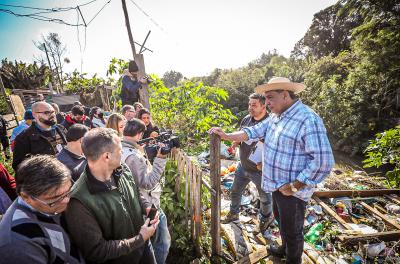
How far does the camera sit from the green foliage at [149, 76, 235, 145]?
6.05 metres

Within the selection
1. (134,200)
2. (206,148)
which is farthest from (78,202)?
(206,148)

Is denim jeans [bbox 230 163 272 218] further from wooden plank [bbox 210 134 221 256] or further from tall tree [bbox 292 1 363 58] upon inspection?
tall tree [bbox 292 1 363 58]

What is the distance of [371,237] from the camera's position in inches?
131

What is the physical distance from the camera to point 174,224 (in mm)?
3402

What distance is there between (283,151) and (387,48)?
1364 centimetres

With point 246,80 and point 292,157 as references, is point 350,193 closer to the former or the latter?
point 292,157

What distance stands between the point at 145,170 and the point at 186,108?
4080 millimetres

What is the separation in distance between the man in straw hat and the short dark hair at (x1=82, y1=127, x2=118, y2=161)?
1.19 meters

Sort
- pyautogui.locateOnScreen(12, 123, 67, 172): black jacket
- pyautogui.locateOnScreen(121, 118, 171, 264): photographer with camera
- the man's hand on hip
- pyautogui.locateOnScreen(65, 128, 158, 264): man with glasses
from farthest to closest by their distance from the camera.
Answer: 1. pyautogui.locateOnScreen(12, 123, 67, 172): black jacket
2. pyautogui.locateOnScreen(121, 118, 171, 264): photographer with camera
3. the man's hand on hip
4. pyautogui.locateOnScreen(65, 128, 158, 264): man with glasses

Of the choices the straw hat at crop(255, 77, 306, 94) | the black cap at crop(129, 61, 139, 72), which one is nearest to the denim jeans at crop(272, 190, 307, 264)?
the straw hat at crop(255, 77, 306, 94)

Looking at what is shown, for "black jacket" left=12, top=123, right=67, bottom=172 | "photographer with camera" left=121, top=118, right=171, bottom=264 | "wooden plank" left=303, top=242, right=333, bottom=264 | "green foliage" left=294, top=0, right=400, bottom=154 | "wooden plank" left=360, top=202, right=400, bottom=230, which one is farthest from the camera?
"green foliage" left=294, top=0, right=400, bottom=154

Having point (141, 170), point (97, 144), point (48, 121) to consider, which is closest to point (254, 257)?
point (141, 170)

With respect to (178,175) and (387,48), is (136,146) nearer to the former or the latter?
(178,175)

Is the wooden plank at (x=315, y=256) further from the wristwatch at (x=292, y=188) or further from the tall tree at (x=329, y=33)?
the tall tree at (x=329, y=33)
